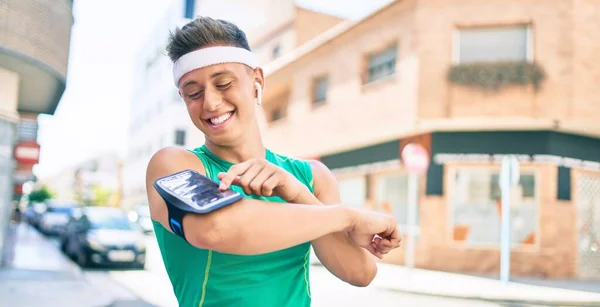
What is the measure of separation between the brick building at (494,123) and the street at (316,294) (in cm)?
483

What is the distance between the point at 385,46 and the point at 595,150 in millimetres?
6756

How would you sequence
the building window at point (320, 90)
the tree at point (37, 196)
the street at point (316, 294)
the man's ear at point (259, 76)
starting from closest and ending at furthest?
the man's ear at point (259, 76) → the street at point (316, 294) → the building window at point (320, 90) → the tree at point (37, 196)

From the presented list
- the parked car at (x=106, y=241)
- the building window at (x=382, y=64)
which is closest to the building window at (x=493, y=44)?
the building window at (x=382, y=64)

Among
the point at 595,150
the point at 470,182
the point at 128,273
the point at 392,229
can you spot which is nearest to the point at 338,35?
the point at 470,182

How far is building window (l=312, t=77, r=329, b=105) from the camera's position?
2192 cm

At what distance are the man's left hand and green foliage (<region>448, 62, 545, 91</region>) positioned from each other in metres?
15.6

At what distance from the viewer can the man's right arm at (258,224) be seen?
3.64 ft

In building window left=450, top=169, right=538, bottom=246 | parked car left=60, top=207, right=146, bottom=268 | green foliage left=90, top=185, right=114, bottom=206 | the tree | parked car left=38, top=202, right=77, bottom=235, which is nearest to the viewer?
parked car left=60, top=207, right=146, bottom=268

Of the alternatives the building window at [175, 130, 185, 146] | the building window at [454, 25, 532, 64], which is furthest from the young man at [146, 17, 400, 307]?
the building window at [175, 130, 185, 146]

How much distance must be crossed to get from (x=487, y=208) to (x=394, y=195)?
3118 millimetres

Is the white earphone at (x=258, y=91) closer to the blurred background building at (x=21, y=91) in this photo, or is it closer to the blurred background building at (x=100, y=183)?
the blurred background building at (x=21, y=91)

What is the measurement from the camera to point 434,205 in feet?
54.3

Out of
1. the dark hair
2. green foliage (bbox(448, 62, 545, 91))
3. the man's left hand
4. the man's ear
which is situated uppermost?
green foliage (bbox(448, 62, 545, 91))

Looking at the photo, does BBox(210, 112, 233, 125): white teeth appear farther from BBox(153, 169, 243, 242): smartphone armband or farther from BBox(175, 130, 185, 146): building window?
BBox(175, 130, 185, 146): building window
